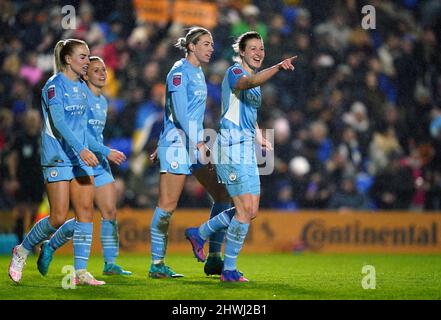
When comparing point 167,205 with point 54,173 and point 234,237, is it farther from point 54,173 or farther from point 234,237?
point 54,173

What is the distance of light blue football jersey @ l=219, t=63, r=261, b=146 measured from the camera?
299 inches

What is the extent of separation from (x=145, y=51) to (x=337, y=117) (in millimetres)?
3328

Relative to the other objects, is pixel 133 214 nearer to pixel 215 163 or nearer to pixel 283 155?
pixel 283 155

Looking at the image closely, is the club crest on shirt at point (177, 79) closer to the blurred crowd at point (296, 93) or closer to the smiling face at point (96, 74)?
the smiling face at point (96, 74)

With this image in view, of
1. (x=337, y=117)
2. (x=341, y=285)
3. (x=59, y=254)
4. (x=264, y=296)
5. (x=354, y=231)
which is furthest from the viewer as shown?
(x=337, y=117)

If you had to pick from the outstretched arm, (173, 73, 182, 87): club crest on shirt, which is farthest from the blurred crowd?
the outstretched arm

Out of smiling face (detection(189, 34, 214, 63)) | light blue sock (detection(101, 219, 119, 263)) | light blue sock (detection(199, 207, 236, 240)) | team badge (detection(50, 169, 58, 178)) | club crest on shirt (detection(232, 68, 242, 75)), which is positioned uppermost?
smiling face (detection(189, 34, 214, 63))

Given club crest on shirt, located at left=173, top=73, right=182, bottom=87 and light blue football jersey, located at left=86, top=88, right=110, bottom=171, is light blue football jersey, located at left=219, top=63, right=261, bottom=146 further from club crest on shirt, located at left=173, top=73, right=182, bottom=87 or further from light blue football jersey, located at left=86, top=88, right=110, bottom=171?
light blue football jersey, located at left=86, top=88, right=110, bottom=171

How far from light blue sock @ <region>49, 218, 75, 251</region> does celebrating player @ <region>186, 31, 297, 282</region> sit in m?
1.46

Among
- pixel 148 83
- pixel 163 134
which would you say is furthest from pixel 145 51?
pixel 163 134

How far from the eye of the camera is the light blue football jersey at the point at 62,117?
711 cm

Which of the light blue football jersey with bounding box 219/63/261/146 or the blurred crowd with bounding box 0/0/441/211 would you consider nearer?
the light blue football jersey with bounding box 219/63/261/146

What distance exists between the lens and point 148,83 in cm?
1335

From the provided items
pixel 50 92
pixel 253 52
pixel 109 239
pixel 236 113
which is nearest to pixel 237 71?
pixel 253 52
